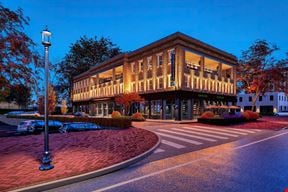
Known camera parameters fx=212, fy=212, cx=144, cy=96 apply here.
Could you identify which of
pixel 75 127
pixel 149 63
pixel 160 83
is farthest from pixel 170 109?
pixel 75 127

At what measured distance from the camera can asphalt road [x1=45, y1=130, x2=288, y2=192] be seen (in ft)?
18.0

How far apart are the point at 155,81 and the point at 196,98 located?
7.64 metres

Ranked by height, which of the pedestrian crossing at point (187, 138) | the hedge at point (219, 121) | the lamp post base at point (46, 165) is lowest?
the pedestrian crossing at point (187, 138)

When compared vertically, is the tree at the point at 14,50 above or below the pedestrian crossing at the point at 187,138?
above

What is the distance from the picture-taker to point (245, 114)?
96.2ft

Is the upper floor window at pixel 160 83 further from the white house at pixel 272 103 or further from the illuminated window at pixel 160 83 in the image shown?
the white house at pixel 272 103

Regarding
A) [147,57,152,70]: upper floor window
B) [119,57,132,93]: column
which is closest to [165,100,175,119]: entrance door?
[147,57,152,70]: upper floor window

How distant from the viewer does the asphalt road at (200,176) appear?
5.49 m

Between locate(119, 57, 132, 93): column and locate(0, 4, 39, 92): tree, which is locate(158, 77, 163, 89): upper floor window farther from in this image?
locate(0, 4, 39, 92): tree

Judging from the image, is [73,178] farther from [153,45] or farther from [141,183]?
[153,45]

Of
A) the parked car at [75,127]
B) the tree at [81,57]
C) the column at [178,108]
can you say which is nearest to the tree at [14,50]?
the parked car at [75,127]

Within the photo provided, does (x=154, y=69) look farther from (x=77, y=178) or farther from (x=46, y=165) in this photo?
(x=77, y=178)

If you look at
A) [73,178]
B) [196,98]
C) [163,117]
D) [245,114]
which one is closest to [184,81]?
[196,98]

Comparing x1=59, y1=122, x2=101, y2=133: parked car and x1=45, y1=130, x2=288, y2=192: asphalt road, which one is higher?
x1=59, y1=122, x2=101, y2=133: parked car
